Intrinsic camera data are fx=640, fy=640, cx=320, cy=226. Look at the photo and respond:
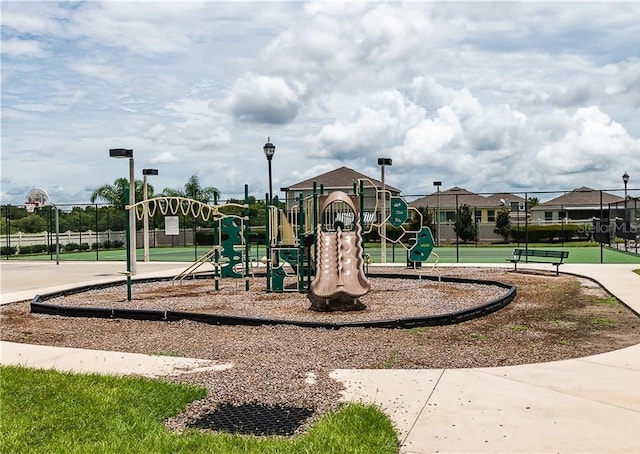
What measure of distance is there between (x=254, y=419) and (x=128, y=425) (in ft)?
3.26

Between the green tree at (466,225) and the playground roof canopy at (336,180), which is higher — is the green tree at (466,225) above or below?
below

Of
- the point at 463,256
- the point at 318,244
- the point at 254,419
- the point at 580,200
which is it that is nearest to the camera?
the point at 254,419

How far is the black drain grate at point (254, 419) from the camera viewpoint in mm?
5000

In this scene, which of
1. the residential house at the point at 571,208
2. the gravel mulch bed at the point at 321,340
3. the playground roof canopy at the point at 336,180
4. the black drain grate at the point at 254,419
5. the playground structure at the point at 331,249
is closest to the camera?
the black drain grate at the point at 254,419

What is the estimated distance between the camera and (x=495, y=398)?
18.5 feet

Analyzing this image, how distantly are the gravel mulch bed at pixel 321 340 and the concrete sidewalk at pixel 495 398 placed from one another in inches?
17.5

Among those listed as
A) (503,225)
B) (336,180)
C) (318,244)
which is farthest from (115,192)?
(318,244)

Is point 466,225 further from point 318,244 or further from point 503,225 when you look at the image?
point 318,244

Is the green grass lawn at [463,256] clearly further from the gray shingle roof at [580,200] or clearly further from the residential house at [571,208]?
the gray shingle roof at [580,200]

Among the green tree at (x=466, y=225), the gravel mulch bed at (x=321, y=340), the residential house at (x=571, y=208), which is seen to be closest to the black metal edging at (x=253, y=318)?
the gravel mulch bed at (x=321, y=340)

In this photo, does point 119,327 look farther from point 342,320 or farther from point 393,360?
point 393,360

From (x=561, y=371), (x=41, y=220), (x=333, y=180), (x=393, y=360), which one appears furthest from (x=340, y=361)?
(x=333, y=180)

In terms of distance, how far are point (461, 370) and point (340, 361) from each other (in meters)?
1.43

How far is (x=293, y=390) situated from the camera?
20.0ft
